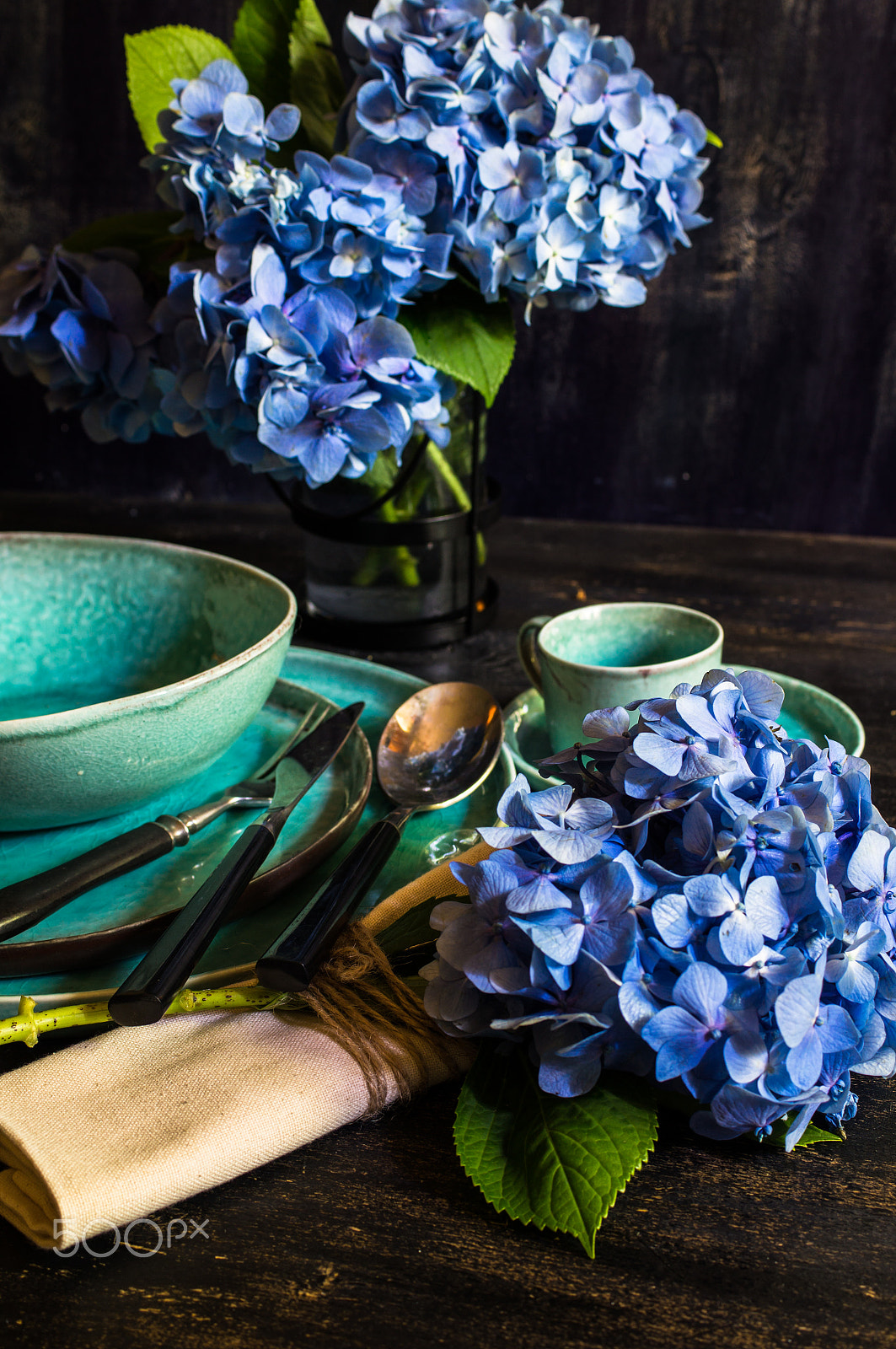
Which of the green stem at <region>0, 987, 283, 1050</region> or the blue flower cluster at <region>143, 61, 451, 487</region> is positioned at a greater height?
the blue flower cluster at <region>143, 61, 451, 487</region>

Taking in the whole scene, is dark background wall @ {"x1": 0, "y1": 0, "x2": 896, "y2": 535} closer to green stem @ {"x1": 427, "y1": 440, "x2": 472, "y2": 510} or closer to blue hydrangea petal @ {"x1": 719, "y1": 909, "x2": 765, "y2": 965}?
green stem @ {"x1": 427, "y1": 440, "x2": 472, "y2": 510}

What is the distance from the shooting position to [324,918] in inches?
12.3

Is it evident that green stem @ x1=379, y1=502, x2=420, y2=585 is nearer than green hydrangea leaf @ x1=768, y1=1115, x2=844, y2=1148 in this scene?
No

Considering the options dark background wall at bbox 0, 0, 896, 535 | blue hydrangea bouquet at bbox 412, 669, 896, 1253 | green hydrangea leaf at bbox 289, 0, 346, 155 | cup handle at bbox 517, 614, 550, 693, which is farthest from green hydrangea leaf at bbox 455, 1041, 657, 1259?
dark background wall at bbox 0, 0, 896, 535

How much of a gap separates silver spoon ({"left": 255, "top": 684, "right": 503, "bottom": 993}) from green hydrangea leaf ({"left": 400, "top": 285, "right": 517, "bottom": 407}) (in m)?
0.17

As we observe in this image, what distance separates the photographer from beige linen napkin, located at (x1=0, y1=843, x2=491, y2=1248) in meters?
0.25

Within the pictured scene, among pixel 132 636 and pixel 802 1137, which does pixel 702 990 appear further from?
pixel 132 636

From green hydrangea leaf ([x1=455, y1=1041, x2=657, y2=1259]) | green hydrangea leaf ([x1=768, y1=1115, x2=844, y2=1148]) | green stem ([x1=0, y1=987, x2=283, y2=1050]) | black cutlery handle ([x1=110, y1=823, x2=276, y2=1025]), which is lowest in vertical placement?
green hydrangea leaf ([x1=768, y1=1115, x2=844, y2=1148])

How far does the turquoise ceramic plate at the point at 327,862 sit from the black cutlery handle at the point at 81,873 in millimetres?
15

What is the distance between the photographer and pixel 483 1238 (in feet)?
0.84

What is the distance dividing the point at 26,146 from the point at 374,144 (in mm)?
639

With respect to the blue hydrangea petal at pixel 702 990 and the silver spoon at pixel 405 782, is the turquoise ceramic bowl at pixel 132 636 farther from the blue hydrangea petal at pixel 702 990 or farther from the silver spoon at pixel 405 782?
the blue hydrangea petal at pixel 702 990

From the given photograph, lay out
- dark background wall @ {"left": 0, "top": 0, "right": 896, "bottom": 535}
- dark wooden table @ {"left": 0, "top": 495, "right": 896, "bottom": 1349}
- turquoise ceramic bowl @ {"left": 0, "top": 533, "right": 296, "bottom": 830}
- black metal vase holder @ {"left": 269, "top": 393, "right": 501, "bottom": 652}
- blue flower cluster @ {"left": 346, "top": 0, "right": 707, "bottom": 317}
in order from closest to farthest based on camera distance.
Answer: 1. dark wooden table @ {"left": 0, "top": 495, "right": 896, "bottom": 1349}
2. turquoise ceramic bowl @ {"left": 0, "top": 533, "right": 296, "bottom": 830}
3. blue flower cluster @ {"left": 346, "top": 0, "right": 707, "bottom": 317}
4. black metal vase holder @ {"left": 269, "top": 393, "right": 501, "bottom": 652}
5. dark background wall @ {"left": 0, "top": 0, "right": 896, "bottom": 535}

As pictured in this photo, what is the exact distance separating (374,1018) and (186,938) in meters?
0.06
